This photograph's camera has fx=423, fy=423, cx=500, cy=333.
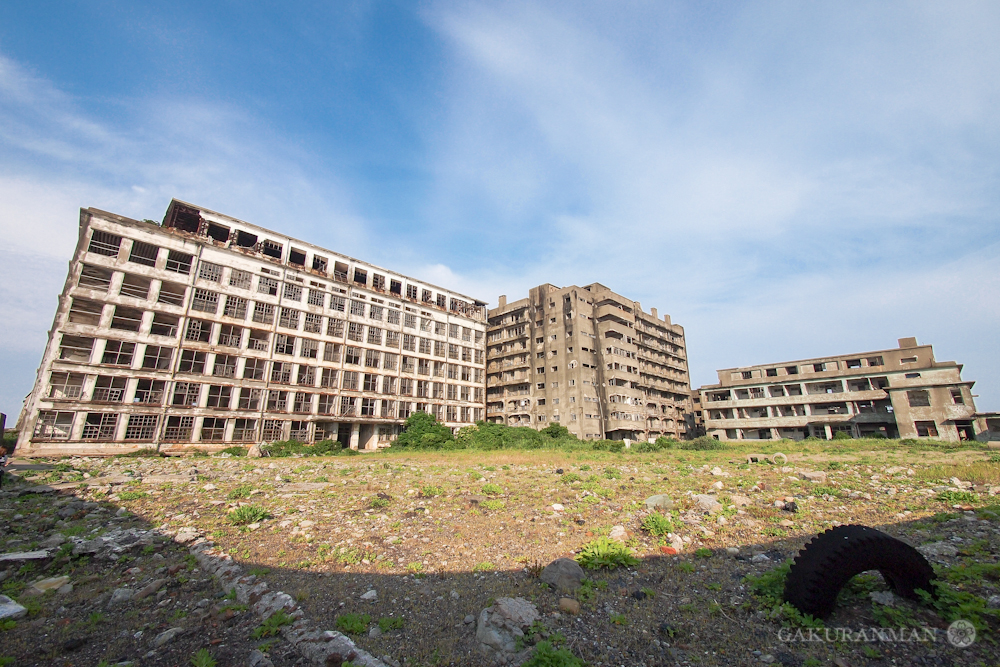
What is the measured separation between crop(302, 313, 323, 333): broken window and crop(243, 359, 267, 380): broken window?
4.84m

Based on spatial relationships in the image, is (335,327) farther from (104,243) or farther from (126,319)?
(104,243)

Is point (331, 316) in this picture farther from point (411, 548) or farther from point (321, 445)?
point (411, 548)

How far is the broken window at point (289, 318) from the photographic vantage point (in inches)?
1548

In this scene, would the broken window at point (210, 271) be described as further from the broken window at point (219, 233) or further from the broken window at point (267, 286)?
the broken window at point (219, 233)

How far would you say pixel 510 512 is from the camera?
10594mm

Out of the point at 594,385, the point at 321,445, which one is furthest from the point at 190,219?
the point at 594,385

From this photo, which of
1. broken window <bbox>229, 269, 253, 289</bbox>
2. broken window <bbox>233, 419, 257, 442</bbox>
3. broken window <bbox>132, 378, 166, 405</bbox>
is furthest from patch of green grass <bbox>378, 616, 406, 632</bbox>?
broken window <bbox>229, 269, 253, 289</bbox>

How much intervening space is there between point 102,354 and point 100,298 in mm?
4036

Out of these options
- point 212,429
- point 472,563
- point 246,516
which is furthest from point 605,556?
point 212,429

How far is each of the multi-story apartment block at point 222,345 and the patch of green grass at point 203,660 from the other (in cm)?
3407

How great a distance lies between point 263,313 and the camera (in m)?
38.2

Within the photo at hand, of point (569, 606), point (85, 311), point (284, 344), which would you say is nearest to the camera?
point (569, 606)

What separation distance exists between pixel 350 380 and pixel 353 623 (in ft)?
131

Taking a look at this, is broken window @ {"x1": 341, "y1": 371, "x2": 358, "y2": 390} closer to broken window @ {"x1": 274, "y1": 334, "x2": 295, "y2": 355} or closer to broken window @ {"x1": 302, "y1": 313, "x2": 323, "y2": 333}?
broken window @ {"x1": 302, "y1": 313, "x2": 323, "y2": 333}
